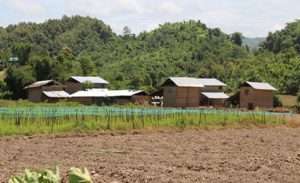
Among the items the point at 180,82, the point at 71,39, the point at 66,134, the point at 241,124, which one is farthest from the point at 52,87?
the point at 71,39

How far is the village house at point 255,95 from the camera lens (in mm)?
57625

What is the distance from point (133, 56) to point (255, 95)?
45.1m

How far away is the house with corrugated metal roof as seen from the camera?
56344 mm

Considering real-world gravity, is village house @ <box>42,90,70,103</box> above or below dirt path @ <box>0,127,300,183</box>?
above

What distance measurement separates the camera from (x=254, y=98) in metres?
58.0

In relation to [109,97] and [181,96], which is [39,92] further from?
[181,96]

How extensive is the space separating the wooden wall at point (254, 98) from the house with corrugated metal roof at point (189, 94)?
319 cm

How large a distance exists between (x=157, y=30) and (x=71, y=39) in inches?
825

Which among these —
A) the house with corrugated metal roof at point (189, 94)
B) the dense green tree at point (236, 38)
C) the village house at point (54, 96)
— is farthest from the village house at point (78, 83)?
the dense green tree at point (236, 38)

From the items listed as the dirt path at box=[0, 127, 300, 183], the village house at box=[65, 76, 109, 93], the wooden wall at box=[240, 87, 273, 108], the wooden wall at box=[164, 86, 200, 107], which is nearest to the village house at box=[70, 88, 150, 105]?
the village house at box=[65, 76, 109, 93]

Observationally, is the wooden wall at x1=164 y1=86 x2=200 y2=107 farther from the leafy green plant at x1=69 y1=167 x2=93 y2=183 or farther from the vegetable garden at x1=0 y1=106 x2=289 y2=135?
the leafy green plant at x1=69 y1=167 x2=93 y2=183

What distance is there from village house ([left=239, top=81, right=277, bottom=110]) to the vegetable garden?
23.6 meters

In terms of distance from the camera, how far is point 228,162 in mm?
12695

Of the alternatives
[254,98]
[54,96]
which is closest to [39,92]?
[54,96]
